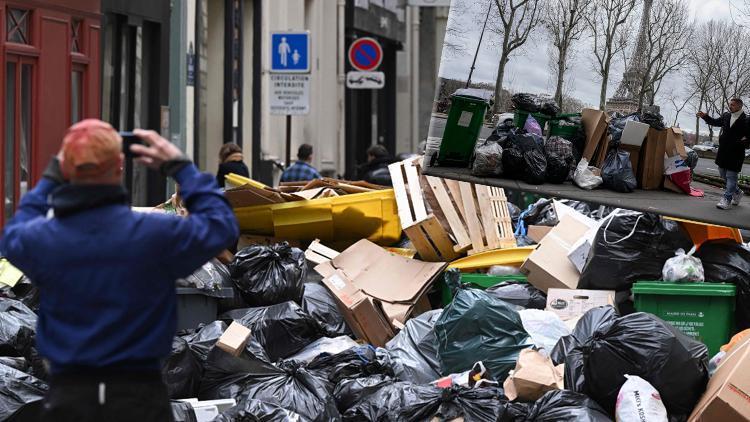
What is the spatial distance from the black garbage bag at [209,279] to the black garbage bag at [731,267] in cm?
276

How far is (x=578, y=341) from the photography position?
734 cm

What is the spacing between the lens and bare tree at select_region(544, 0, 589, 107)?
4922 mm

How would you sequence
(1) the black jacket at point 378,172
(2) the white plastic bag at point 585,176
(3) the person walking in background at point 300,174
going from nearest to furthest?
(2) the white plastic bag at point 585,176 → (3) the person walking in background at point 300,174 → (1) the black jacket at point 378,172

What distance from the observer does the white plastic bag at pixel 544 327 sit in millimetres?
7688

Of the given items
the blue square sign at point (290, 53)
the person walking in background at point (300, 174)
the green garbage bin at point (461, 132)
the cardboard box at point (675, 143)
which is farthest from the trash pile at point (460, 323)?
the blue square sign at point (290, 53)

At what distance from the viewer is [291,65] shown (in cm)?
1670

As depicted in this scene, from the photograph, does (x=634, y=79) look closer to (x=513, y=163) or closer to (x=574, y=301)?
(x=513, y=163)

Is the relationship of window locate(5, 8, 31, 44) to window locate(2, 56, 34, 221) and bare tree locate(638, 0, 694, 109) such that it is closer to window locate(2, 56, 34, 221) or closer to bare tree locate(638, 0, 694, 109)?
window locate(2, 56, 34, 221)

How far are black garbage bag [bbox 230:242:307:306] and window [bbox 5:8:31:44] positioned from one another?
4.90m

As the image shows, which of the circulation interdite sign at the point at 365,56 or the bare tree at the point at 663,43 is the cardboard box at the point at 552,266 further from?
the circulation interdite sign at the point at 365,56

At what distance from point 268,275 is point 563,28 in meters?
3.79

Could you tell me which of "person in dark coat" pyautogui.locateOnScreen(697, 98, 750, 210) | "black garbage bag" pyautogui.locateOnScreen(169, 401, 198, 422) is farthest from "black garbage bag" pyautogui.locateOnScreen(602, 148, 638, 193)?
"black garbage bag" pyautogui.locateOnScreen(169, 401, 198, 422)

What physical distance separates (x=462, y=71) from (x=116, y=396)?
6.71 ft

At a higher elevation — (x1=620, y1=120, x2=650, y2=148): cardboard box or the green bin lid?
(x1=620, y1=120, x2=650, y2=148): cardboard box
